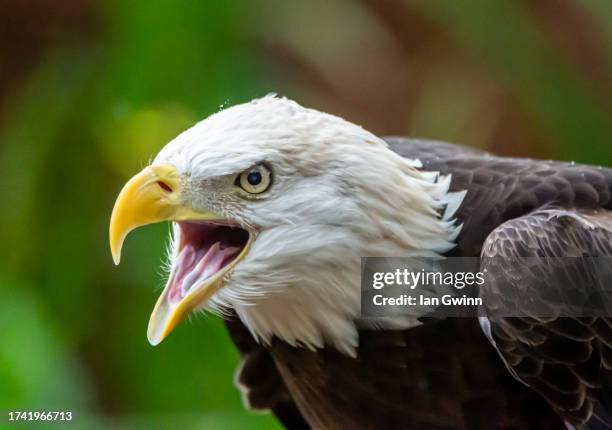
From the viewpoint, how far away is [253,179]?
1403 millimetres

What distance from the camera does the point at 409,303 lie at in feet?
4.96

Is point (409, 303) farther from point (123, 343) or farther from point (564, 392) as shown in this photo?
point (123, 343)

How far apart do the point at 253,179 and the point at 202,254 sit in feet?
0.45

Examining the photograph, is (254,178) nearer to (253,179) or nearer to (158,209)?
(253,179)

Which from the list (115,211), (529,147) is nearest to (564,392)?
(115,211)

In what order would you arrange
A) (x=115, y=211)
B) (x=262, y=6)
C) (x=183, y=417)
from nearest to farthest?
(x=115, y=211) → (x=183, y=417) → (x=262, y=6)

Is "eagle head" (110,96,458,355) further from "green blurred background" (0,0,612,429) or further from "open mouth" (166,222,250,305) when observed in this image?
"green blurred background" (0,0,612,429)

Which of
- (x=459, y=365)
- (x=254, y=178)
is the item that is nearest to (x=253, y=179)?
(x=254, y=178)

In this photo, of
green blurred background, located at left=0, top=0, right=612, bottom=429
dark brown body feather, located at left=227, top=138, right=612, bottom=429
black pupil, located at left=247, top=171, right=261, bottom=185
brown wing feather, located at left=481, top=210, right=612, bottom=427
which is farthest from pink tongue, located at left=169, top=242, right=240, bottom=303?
green blurred background, located at left=0, top=0, right=612, bottom=429

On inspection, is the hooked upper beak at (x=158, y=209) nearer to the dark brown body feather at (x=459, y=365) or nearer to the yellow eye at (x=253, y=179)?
the yellow eye at (x=253, y=179)

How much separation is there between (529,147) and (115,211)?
217cm

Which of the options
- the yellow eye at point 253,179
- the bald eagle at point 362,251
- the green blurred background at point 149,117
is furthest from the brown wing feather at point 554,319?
the green blurred background at point 149,117

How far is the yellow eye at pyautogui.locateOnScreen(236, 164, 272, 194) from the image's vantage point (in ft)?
4.60


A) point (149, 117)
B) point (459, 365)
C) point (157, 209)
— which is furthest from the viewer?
point (149, 117)
